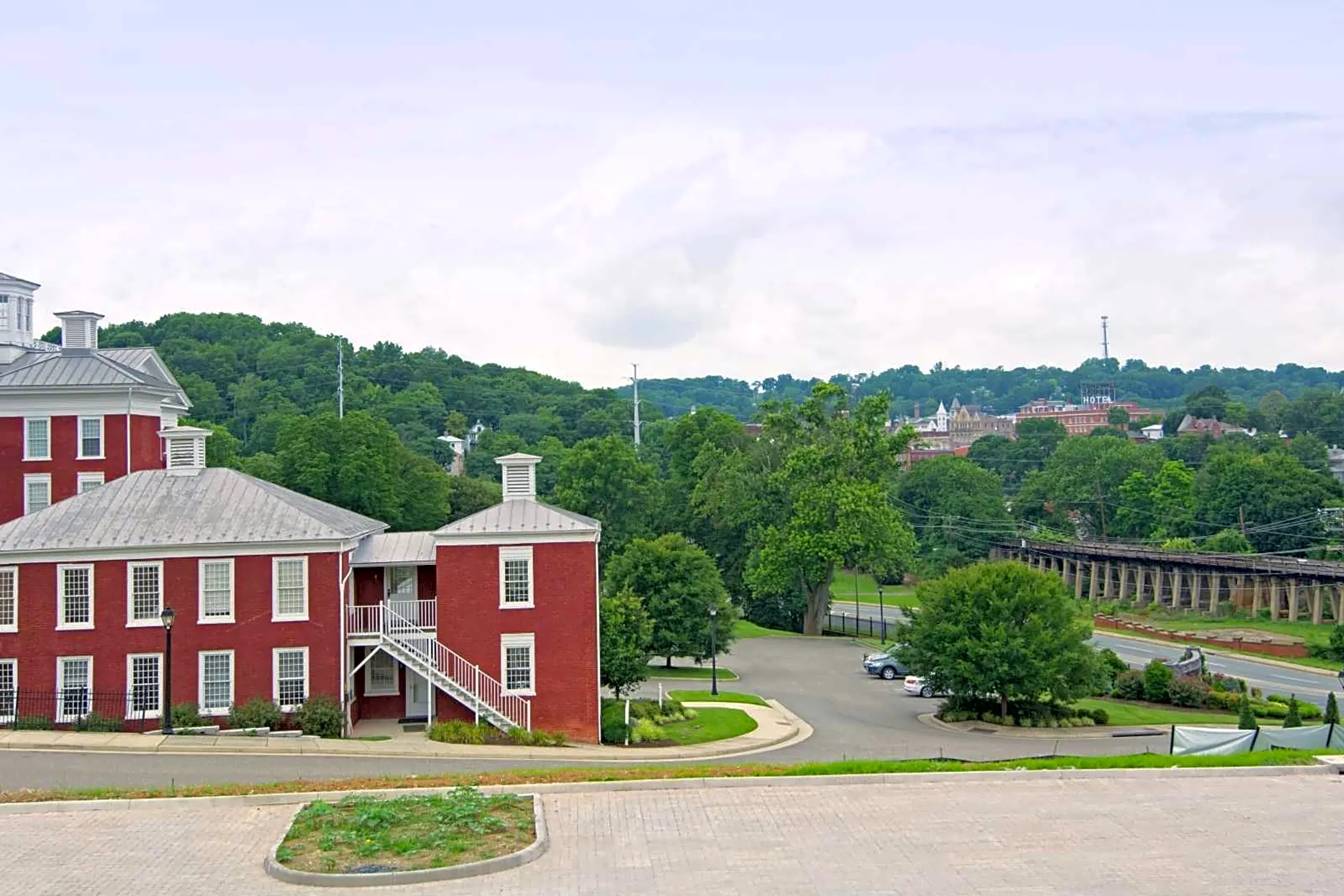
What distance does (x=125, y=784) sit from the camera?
87.3ft

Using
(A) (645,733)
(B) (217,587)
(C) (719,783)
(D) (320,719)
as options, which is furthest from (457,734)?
(C) (719,783)

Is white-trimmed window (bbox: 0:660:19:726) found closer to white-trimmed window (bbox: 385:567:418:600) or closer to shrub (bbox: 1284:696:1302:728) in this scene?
white-trimmed window (bbox: 385:567:418:600)

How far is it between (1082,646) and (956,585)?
13.2ft

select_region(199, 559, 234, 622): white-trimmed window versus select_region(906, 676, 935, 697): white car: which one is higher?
select_region(199, 559, 234, 622): white-trimmed window

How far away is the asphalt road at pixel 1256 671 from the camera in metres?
53.5

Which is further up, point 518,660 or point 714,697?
point 518,660

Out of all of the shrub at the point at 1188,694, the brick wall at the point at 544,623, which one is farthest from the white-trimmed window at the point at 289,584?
the shrub at the point at 1188,694

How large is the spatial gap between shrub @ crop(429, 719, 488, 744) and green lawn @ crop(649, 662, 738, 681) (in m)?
19.6

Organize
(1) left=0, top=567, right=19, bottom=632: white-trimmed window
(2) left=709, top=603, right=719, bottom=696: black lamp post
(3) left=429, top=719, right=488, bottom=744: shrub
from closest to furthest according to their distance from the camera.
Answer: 1. (3) left=429, top=719, right=488, bottom=744: shrub
2. (1) left=0, top=567, right=19, bottom=632: white-trimmed window
3. (2) left=709, top=603, right=719, bottom=696: black lamp post

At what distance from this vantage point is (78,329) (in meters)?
50.2

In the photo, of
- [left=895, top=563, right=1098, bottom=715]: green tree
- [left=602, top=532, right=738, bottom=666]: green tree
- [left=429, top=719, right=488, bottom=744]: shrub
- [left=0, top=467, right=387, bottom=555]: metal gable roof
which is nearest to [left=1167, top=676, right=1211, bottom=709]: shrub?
[left=895, top=563, right=1098, bottom=715]: green tree

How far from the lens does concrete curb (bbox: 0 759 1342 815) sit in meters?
23.3

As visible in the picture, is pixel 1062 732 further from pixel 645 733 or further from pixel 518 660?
pixel 518 660

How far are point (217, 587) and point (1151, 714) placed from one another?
1131 inches
